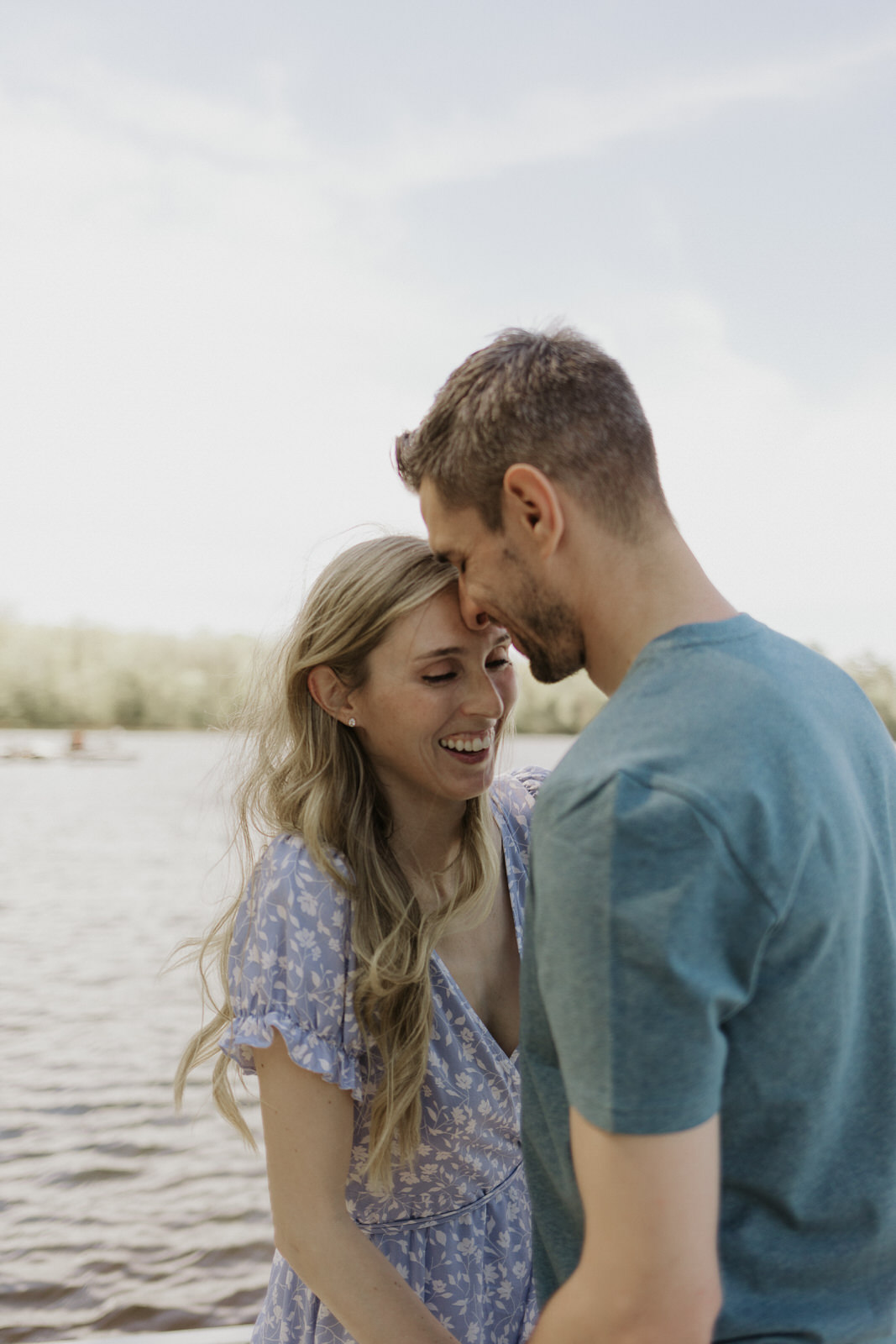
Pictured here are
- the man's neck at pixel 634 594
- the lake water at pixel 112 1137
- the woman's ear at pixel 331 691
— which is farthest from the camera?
the lake water at pixel 112 1137

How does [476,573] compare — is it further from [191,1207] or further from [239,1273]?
[191,1207]

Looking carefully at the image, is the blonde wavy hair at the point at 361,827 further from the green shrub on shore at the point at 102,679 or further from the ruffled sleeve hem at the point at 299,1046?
the green shrub on shore at the point at 102,679

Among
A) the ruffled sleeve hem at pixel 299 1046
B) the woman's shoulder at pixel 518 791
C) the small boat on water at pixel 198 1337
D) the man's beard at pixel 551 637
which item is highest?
the man's beard at pixel 551 637


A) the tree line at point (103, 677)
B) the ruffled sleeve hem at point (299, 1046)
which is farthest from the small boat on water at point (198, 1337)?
the tree line at point (103, 677)

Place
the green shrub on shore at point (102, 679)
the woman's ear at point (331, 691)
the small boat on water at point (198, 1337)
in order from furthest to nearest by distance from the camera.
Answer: the green shrub on shore at point (102, 679) → the small boat on water at point (198, 1337) → the woman's ear at point (331, 691)

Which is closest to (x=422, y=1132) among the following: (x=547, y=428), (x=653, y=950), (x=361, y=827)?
(x=361, y=827)

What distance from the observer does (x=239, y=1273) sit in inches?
147

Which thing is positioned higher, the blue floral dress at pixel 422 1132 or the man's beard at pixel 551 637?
the man's beard at pixel 551 637

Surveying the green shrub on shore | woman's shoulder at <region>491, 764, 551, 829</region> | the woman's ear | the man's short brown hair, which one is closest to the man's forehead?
the man's short brown hair

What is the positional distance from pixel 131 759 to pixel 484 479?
31.6 m

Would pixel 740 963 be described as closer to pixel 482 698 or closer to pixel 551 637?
pixel 551 637

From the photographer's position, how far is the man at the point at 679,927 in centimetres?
77

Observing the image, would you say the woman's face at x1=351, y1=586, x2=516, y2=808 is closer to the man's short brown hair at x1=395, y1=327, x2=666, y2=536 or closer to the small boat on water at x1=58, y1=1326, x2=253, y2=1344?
the man's short brown hair at x1=395, y1=327, x2=666, y2=536

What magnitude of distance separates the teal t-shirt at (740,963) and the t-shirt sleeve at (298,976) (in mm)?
406
